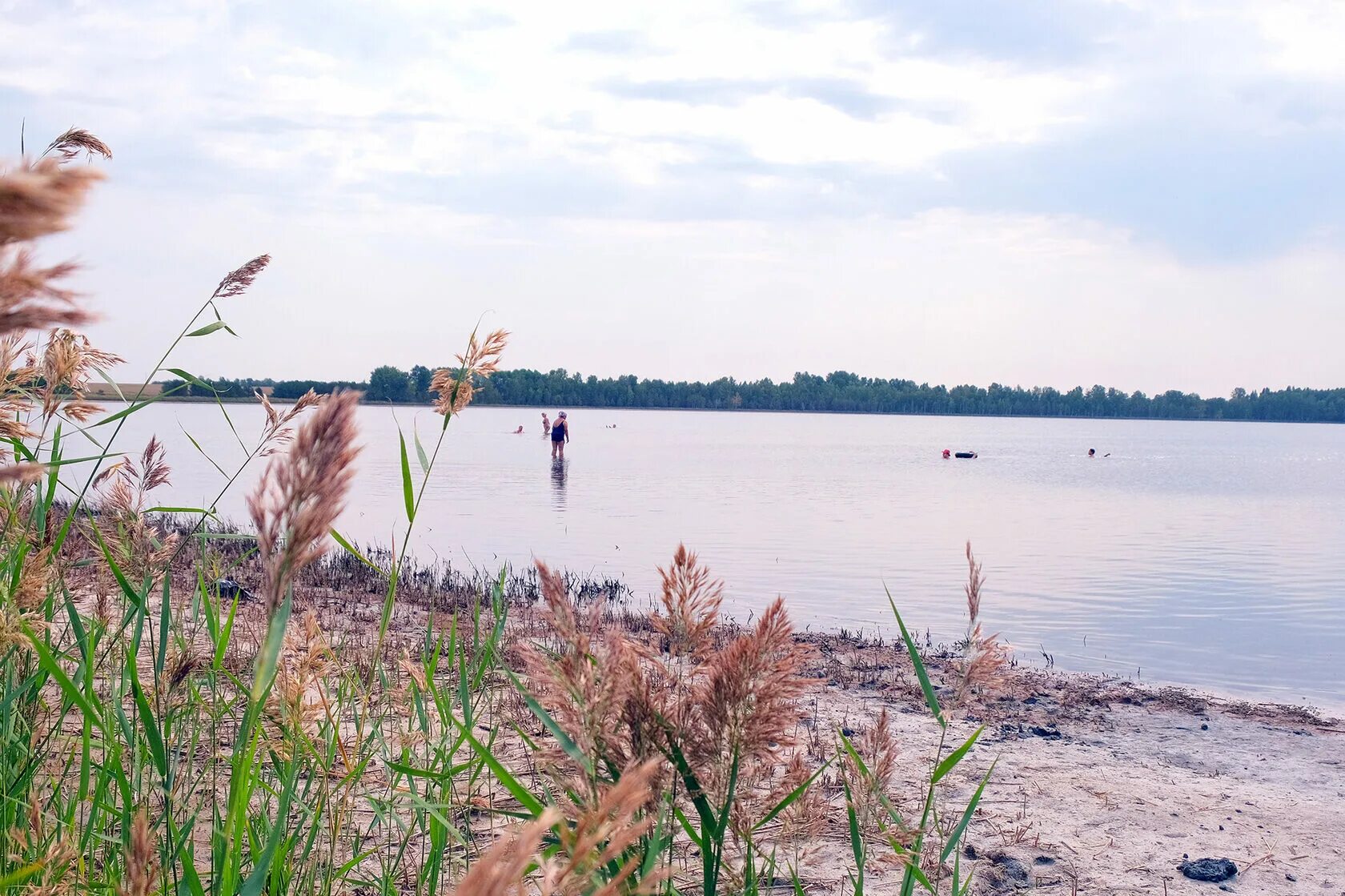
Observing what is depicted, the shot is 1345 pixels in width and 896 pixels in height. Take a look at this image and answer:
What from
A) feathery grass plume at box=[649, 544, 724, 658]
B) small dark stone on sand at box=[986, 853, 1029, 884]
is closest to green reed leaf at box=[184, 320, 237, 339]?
feathery grass plume at box=[649, 544, 724, 658]

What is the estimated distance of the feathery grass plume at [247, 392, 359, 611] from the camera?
1053mm

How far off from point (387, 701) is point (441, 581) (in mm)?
11857

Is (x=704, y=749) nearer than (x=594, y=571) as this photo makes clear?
Yes

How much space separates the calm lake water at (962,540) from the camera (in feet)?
44.2

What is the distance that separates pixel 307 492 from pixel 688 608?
0.89 metres

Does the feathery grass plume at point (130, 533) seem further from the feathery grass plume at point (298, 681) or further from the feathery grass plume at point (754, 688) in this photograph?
the feathery grass plume at point (754, 688)

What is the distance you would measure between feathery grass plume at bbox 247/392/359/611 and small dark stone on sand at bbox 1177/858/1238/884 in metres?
5.93

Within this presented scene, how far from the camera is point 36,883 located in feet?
8.14

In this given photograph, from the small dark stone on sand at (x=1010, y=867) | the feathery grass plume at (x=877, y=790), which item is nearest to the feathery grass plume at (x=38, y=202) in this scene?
the feathery grass plume at (x=877, y=790)

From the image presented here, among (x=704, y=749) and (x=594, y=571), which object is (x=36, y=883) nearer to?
(x=704, y=749)

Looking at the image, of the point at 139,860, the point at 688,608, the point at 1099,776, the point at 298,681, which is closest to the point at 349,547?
the point at 298,681

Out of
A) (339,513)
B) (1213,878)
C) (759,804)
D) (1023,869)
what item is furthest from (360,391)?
(1213,878)

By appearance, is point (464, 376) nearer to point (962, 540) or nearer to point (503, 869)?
point (503, 869)

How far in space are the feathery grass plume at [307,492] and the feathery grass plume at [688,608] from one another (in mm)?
797
